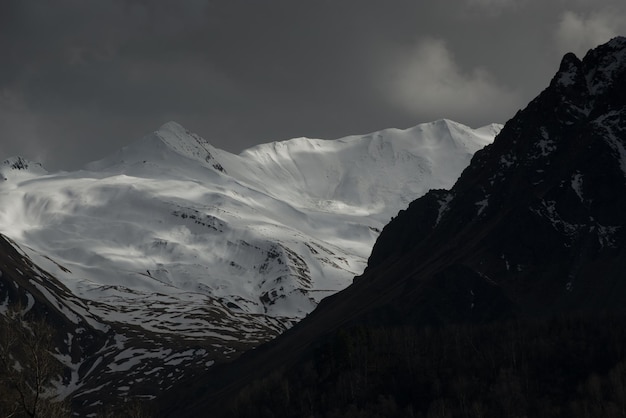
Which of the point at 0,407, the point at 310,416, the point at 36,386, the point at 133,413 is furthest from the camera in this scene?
the point at 310,416

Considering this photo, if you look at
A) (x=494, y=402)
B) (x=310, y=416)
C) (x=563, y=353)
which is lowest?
(x=310, y=416)

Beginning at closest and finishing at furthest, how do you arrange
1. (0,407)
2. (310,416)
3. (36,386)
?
(36,386) → (0,407) → (310,416)

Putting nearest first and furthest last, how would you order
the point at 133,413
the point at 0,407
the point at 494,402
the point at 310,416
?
the point at 0,407 < the point at 133,413 < the point at 494,402 < the point at 310,416

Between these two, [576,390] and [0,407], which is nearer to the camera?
[0,407]

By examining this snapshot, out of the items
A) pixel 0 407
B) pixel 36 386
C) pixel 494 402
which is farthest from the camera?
pixel 494 402

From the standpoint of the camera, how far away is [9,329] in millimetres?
51156

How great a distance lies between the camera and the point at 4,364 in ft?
160

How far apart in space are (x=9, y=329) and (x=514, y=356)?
160m

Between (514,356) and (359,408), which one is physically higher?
(514,356)

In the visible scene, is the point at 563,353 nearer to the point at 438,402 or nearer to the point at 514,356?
the point at 514,356

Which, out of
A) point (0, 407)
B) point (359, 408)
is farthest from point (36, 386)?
point (359, 408)

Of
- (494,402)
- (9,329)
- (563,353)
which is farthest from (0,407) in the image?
(563,353)

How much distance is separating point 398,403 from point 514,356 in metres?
29.5

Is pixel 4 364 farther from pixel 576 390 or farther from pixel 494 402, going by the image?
pixel 576 390
